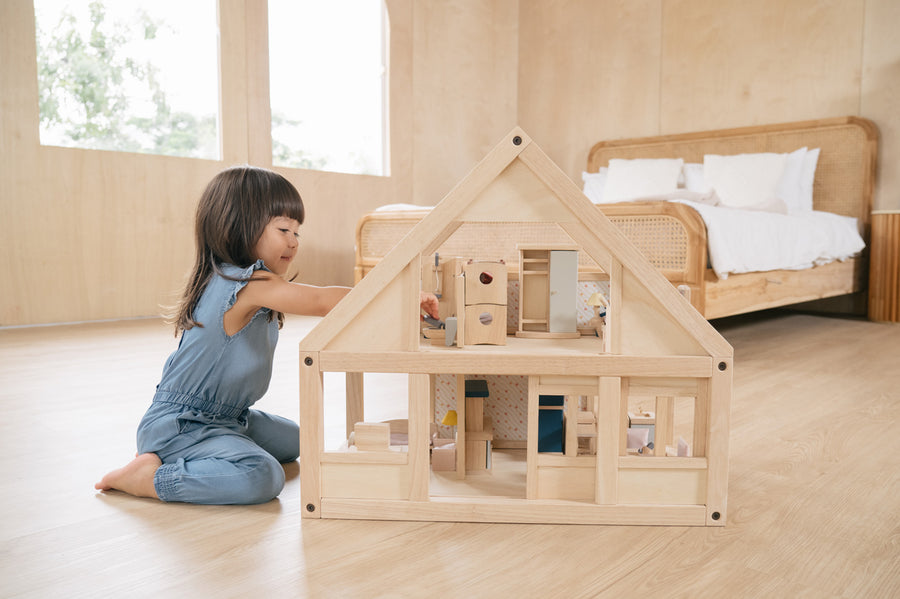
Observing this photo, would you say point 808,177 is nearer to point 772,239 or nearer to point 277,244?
point 772,239

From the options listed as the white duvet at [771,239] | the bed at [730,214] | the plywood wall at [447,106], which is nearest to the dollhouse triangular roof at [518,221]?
the bed at [730,214]

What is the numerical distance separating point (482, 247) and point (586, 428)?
4.95 ft

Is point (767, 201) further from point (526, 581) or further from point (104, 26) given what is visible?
point (104, 26)

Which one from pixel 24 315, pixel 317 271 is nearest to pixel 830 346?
pixel 317 271

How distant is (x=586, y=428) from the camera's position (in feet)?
3.98

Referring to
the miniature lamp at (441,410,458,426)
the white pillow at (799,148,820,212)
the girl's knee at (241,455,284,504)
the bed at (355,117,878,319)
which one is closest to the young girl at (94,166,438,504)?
the girl's knee at (241,455,284,504)

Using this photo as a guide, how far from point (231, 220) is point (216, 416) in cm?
36

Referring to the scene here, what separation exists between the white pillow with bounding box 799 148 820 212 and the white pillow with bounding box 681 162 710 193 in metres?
0.50

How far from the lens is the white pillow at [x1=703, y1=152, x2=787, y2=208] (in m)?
3.64

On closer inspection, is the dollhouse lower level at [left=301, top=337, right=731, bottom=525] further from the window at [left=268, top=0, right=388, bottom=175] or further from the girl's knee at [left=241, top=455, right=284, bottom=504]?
the window at [left=268, top=0, right=388, bottom=175]

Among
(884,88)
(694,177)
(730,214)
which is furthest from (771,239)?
(884,88)

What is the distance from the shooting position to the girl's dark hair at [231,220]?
1248 mm

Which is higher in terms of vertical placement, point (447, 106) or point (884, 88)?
point (447, 106)

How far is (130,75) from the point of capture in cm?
332
